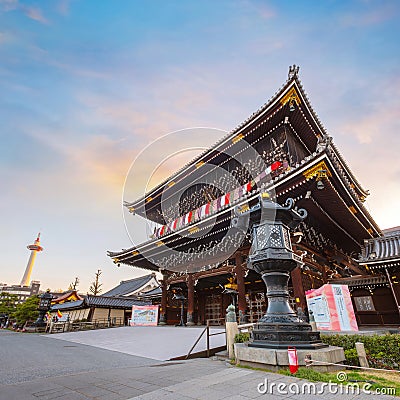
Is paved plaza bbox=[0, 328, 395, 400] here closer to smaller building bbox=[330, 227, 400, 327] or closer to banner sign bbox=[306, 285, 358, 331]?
banner sign bbox=[306, 285, 358, 331]

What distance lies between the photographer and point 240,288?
11883mm

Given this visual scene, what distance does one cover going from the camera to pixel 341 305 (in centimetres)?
786

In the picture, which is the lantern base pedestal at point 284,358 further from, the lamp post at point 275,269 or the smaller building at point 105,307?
the smaller building at point 105,307

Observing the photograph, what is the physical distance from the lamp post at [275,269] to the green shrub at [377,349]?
3.29 feet

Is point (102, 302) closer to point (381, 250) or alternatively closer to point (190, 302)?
point (190, 302)

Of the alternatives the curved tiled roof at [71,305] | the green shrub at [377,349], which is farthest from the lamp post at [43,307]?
the green shrub at [377,349]

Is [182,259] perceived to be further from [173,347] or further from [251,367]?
[251,367]

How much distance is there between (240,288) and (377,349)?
684 cm

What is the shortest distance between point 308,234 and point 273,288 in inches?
277

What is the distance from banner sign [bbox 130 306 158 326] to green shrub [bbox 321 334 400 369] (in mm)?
13367

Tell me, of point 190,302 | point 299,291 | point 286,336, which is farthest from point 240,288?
point 286,336

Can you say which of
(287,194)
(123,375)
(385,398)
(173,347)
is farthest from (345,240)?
(123,375)

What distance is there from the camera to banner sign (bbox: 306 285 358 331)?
758 cm

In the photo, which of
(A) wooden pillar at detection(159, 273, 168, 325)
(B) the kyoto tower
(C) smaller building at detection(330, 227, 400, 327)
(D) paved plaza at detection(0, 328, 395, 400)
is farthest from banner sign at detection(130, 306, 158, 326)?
(B) the kyoto tower
